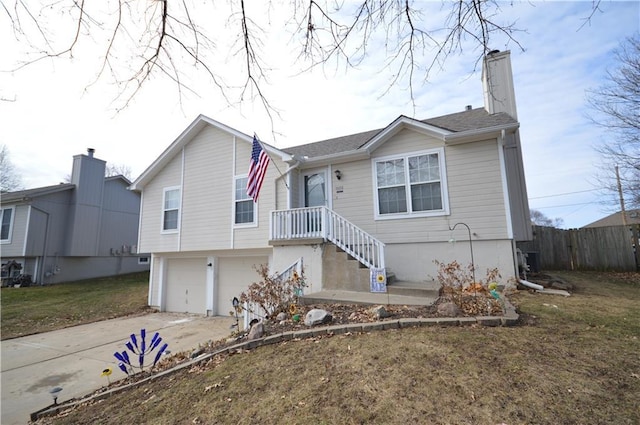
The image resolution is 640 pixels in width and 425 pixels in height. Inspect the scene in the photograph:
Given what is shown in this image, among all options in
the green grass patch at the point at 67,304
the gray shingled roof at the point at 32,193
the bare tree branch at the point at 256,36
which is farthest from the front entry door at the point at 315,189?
the gray shingled roof at the point at 32,193

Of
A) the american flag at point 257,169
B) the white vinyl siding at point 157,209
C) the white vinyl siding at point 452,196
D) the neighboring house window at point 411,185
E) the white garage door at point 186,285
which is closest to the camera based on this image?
the white vinyl siding at point 452,196

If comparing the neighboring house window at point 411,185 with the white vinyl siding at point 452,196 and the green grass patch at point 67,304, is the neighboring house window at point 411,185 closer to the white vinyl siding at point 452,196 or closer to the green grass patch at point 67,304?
the white vinyl siding at point 452,196

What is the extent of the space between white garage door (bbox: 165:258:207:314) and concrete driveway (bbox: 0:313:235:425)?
0.72 meters

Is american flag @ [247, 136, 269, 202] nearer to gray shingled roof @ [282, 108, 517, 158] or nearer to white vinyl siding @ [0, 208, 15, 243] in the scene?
gray shingled roof @ [282, 108, 517, 158]

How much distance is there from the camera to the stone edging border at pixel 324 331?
3867 millimetres

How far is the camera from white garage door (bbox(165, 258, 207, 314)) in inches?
441

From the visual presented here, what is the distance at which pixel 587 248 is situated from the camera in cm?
1113

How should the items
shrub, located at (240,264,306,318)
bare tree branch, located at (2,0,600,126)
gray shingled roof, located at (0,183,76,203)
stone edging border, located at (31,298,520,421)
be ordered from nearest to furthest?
bare tree branch, located at (2,0,600,126) → stone edging border, located at (31,298,520,421) → shrub, located at (240,264,306,318) → gray shingled roof, located at (0,183,76,203)

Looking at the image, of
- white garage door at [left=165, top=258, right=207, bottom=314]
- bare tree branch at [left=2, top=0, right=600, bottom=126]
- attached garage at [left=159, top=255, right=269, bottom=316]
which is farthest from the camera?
white garage door at [left=165, top=258, right=207, bottom=314]

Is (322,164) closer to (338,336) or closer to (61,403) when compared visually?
(338,336)

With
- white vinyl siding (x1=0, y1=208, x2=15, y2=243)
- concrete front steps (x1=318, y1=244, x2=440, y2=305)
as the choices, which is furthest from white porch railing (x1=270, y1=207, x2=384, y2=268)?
white vinyl siding (x1=0, y1=208, x2=15, y2=243)

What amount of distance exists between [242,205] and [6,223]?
16.3 meters

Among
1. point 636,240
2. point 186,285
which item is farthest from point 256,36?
point 636,240

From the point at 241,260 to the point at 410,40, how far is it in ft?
30.2
